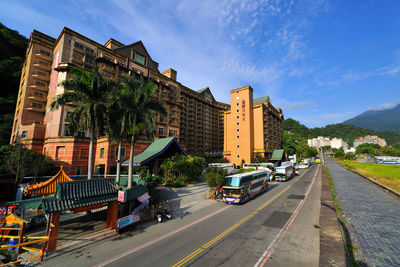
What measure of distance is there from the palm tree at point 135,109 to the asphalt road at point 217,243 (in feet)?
27.0

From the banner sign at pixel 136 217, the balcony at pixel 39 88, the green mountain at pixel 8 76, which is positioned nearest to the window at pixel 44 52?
the balcony at pixel 39 88

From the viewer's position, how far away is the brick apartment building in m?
36.0

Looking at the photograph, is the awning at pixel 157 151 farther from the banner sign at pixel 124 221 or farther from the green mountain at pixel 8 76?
the green mountain at pixel 8 76

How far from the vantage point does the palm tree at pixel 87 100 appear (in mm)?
19653

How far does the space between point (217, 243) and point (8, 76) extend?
84.5 metres

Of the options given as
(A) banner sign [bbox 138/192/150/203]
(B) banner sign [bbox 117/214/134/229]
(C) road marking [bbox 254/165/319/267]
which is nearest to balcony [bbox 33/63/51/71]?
(A) banner sign [bbox 138/192/150/203]

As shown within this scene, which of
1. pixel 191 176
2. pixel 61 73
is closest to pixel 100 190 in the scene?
pixel 191 176

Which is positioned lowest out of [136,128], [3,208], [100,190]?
[3,208]

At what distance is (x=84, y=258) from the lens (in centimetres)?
1129

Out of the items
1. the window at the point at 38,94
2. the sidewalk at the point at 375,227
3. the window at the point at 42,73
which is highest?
the window at the point at 42,73

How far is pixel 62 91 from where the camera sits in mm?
38188

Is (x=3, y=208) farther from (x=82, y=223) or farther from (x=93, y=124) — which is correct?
(x=93, y=124)

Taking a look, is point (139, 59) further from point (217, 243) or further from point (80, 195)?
point (217, 243)

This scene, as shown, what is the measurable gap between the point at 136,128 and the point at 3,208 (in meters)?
12.1
